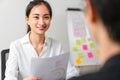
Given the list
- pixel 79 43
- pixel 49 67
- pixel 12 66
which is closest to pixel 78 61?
pixel 79 43

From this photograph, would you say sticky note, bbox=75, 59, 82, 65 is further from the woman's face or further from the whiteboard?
the woman's face

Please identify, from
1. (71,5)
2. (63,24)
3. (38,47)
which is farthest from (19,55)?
(71,5)

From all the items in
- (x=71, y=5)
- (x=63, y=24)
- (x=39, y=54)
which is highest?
(x=71, y=5)

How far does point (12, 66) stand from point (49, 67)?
0.41m

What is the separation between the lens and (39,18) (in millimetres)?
1870

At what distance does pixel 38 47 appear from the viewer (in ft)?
6.32

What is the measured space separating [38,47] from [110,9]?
1.50 metres

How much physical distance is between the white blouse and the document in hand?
0.27m

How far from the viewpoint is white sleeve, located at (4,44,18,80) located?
166cm

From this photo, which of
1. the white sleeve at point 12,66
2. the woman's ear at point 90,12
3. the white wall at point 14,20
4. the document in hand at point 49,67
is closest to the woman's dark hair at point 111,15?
the woman's ear at point 90,12

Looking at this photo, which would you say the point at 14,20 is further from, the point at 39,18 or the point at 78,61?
the point at 78,61

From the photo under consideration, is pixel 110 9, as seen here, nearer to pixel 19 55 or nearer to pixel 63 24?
pixel 19 55

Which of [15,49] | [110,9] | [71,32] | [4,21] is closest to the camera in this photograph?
[110,9]

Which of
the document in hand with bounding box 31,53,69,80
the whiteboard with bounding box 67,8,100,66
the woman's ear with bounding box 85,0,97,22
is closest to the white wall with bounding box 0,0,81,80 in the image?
the whiteboard with bounding box 67,8,100,66
